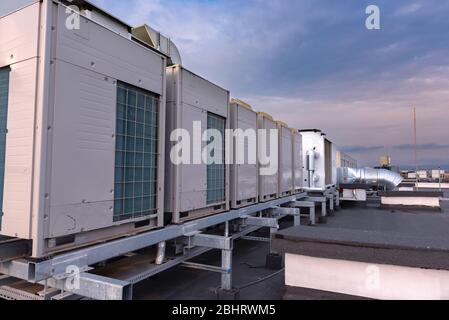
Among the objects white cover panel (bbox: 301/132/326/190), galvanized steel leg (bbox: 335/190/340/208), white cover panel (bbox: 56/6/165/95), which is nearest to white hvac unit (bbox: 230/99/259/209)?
white cover panel (bbox: 56/6/165/95)

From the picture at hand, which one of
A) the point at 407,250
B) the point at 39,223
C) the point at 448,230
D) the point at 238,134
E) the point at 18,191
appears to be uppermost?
the point at 238,134

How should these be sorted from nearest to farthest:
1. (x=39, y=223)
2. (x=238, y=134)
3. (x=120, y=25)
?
(x=39, y=223)
(x=120, y=25)
(x=238, y=134)

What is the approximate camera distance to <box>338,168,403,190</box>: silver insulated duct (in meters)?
16.7

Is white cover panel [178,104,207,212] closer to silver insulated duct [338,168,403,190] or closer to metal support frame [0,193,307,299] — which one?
metal support frame [0,193,307,299]

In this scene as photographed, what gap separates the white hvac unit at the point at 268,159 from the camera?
6238 mm

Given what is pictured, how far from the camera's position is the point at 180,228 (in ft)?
11.3

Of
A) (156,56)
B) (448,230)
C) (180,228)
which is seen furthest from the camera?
(448,230)

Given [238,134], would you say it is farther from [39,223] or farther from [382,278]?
[39,223]

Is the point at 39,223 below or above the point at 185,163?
below

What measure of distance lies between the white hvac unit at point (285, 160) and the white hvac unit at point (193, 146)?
307 cm

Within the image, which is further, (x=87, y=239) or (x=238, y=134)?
(x=238, y=134)

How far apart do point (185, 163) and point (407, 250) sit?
2.40 meters

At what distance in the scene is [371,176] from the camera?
1717cm
